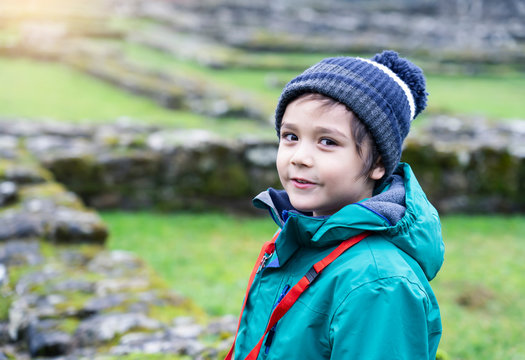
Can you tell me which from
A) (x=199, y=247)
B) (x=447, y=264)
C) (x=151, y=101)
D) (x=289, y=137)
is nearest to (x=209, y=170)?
(x=199, y=247)

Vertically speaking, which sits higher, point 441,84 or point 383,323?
point 383,323

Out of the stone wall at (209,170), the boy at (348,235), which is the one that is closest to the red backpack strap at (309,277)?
the boy at (348,235)

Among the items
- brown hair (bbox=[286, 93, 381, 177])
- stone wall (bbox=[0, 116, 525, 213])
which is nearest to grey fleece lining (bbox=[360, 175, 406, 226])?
brown hair (bbox=[286, 93, 381, 177])

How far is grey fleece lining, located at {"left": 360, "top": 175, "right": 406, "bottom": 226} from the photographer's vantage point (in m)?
1.45

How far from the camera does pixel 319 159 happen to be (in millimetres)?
1552

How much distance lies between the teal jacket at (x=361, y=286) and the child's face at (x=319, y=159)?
0.30 ft

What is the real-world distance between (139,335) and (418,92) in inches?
73.0

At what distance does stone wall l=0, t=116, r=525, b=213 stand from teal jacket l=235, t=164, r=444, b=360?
4.15 metres

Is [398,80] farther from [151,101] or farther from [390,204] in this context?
[151,101]

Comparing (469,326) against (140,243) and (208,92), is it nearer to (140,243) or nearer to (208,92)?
(140,243)

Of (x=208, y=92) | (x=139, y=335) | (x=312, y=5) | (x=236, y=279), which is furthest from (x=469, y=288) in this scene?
(x=312, y=5)

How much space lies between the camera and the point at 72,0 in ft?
104

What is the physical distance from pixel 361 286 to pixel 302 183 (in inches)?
15.2

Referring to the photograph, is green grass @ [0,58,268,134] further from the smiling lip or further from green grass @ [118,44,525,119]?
the smiling lip
